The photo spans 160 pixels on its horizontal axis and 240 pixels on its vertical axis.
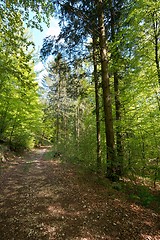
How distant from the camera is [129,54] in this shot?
299 inches

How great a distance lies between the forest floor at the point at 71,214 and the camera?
11.1 ft

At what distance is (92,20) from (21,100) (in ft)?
25.6

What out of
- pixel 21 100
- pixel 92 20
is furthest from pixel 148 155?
pixel 21 100

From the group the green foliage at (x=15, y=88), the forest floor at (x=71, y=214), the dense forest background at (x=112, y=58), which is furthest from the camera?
the green foliage at (x=15, y=88)

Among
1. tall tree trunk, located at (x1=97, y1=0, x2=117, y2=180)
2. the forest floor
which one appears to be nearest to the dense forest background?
tall tree trunk, located at (x1=97, y1=0, x2=117, y2=180)

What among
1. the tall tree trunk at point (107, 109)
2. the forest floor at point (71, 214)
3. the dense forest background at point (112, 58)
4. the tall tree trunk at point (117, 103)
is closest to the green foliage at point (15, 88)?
the dense forest background at point (112, 58)

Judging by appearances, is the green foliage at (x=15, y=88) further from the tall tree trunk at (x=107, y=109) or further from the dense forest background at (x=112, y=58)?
the tall tree trunk at (x=107, y=109)

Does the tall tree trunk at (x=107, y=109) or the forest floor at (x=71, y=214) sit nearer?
the forest floor at (x=71, y=214)

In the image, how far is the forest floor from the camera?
338 cm

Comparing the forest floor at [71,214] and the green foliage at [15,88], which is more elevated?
the green foliage at [15,88]

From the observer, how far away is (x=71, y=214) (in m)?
4.10

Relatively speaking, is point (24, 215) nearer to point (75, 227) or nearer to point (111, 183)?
point (75, 227)

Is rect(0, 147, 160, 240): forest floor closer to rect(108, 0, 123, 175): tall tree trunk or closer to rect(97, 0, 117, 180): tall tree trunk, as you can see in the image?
rect(97, 0, 117, 180): tall tree trunk

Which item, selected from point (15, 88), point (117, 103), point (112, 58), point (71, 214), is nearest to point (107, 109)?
point (117, 103)
